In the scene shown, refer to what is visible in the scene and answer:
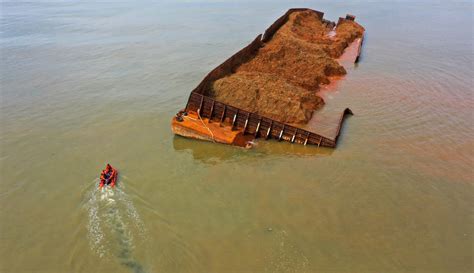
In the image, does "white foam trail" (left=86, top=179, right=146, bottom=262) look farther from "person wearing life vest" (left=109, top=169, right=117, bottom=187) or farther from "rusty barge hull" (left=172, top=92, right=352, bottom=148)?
"rusty barge hull" (left=172, top=92, right=352, bottom=148)

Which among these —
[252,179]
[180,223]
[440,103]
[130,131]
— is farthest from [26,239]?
[440,103]

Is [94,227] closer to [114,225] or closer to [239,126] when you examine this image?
[114,225]

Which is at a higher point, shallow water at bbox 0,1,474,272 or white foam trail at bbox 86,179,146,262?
shallow water at bbox 0,1,474,272

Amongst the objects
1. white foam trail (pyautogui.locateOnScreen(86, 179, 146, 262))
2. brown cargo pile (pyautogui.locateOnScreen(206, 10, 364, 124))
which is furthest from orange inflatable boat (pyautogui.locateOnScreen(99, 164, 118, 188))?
brown cargo pile (pyautogui.locateOnScreen(206, 10, 364, 124))

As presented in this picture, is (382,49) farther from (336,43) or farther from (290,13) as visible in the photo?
(290,13)

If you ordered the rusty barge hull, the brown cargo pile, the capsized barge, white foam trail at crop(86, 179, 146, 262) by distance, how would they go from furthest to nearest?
the brown cargo pile < the capsized barge < the rusty barge hull < white foam trail at crop(86, 179, 146, 262)

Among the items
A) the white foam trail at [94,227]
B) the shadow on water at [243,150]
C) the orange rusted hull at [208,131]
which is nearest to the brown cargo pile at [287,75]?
the orange rusted hull at [208,131]

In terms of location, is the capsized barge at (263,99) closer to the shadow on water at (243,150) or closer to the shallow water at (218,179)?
the shadow on water at (243,150)
